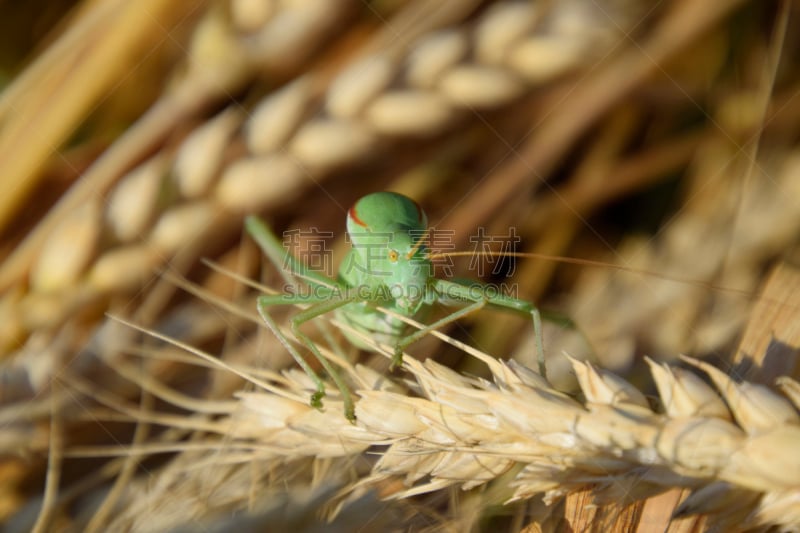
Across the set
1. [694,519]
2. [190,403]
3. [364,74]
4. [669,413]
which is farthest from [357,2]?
[694,519]

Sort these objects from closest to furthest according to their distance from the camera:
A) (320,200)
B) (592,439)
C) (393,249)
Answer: (592,439) < (393,249) < (320,200)

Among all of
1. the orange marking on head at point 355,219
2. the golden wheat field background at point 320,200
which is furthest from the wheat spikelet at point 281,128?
the orange marking on head at point 355,219

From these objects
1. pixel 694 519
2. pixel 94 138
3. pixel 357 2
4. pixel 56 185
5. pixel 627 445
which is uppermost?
pixel 357 2

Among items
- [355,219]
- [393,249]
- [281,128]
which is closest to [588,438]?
[393,249]

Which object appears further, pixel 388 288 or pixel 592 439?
pixel 388 288

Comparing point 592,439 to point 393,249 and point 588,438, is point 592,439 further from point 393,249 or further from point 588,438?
point 393,249

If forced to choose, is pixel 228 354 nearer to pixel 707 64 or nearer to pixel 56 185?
pixel 56 185

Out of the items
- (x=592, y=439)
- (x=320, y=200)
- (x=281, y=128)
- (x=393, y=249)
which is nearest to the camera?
(x=592, y=439)
